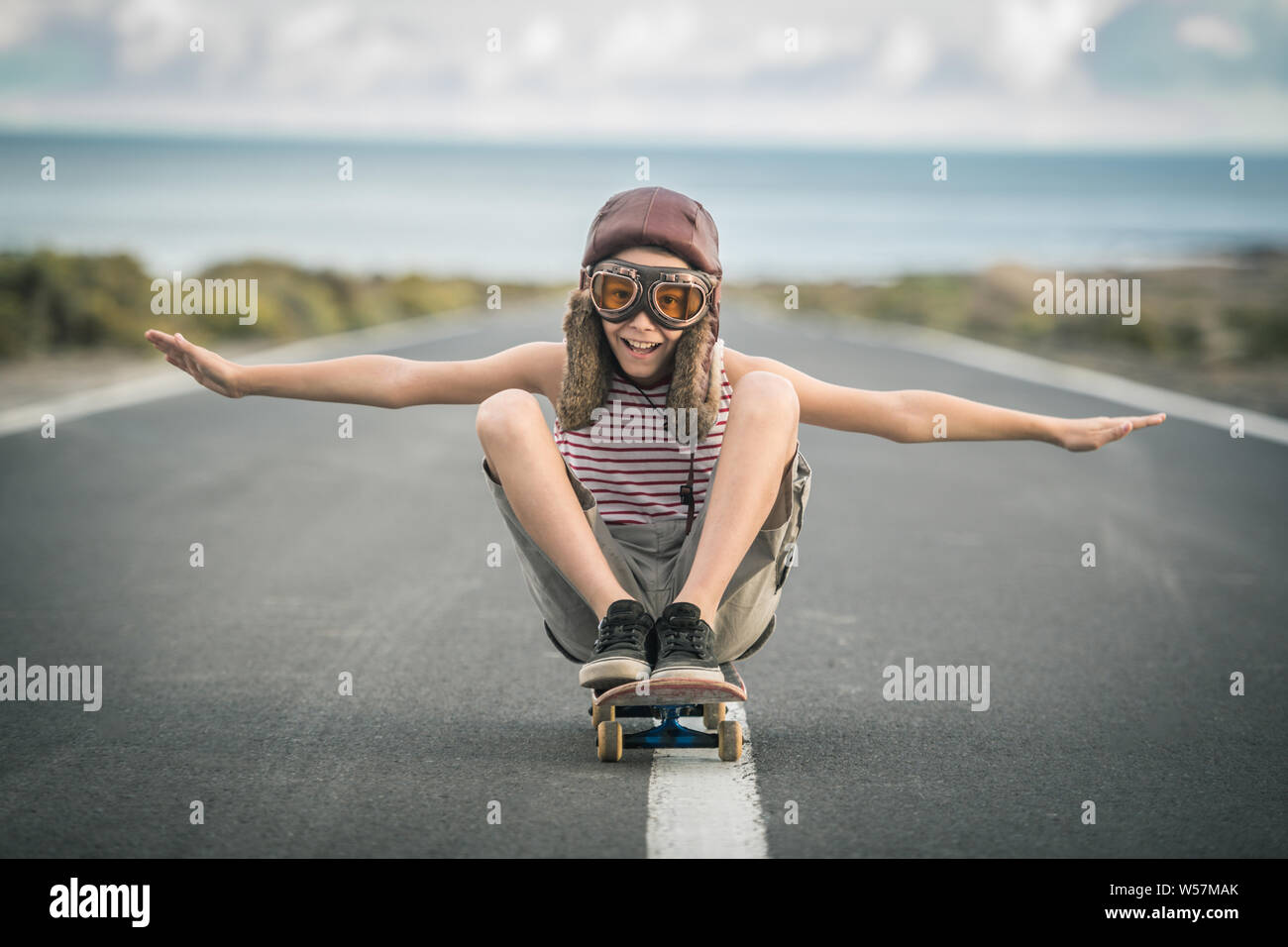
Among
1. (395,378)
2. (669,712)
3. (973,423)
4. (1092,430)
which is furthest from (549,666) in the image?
(1092,430)

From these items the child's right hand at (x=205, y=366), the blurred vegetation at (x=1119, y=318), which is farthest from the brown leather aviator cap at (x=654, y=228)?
the blurred vegetation at (x=1119, y=318)

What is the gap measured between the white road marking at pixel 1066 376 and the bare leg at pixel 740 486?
9281mm

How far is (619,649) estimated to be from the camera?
3971mm

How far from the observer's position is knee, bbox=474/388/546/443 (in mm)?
4074

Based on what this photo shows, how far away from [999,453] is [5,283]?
15825mm

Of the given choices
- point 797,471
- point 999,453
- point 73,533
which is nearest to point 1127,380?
point 999,453

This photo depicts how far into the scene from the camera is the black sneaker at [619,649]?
392cm

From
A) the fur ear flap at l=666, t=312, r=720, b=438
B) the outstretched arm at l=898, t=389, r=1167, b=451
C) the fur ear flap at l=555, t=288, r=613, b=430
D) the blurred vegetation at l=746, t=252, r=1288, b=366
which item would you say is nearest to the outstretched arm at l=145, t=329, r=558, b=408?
the fur ear flap at l=555, t=288, r=613, b=430

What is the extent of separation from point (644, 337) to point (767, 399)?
0.42m

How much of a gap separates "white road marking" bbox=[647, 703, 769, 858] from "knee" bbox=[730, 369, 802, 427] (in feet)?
3.28

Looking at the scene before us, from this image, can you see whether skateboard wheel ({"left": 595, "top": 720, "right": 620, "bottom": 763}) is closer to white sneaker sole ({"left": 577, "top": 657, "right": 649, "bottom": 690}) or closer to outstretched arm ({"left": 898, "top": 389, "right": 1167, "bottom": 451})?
white sneaker sole ({"left": 577, "top": 657, "right": 649, "bottom": 690})

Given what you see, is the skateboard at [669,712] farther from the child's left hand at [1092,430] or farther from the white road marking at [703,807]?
the child's left hand at [1092,430]

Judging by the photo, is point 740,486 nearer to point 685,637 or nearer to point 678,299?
point 685,637
